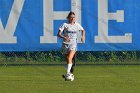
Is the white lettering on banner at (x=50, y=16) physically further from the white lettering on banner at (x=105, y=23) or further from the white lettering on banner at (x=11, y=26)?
the white lettering on banner at (x=11, y=26)

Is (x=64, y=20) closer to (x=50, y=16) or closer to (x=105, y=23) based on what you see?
(x=50, y=16)

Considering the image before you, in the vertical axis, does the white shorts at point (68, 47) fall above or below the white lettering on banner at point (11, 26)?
below

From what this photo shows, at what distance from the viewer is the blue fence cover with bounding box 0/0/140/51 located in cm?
2269

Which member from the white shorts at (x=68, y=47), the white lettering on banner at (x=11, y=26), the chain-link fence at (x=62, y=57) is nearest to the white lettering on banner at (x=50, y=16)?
the chain-link fence at (x=62, y=57)

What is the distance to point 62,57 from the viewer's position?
23531 mm

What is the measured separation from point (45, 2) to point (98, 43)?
2.46 meters

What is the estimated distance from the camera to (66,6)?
74.5 feet
